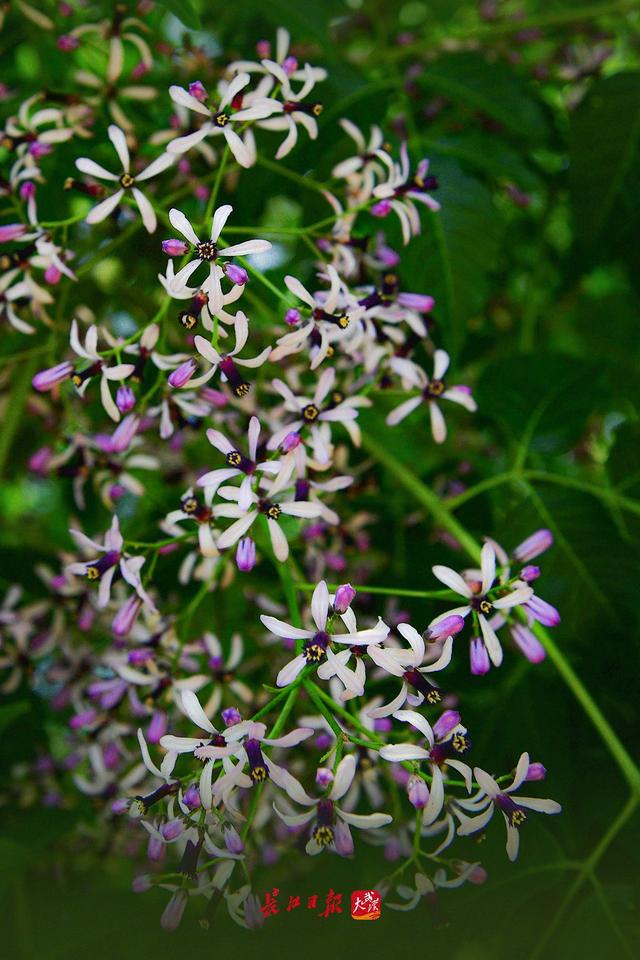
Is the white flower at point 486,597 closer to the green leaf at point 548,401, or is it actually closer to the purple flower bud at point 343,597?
the purple flower bud at point 343,597

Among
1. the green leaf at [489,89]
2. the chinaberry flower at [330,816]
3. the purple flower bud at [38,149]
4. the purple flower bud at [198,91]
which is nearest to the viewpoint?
the chinaberry flower at [330,816]

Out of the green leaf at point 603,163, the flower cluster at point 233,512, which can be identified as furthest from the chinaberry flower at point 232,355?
the green leaf at point 603,163

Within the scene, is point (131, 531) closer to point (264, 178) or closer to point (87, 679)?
point (87, 679)

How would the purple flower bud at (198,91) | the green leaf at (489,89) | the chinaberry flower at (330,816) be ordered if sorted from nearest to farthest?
the chinaberry flower at (330,816), the purple flower bud at (198,91), the green leaf at (489,89)

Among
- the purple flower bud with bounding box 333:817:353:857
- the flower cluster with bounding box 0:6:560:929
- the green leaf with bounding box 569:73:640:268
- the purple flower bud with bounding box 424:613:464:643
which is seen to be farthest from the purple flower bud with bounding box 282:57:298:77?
the purple flower bud with bounding box 333:817:353:857

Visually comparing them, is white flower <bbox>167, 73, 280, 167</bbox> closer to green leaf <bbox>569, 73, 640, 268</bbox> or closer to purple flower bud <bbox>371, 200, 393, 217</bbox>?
purple flower bud <bbox>371, 200, 393, 217</bbox>

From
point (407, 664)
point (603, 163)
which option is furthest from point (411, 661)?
point (603, 163)

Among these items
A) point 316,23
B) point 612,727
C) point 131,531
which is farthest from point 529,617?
point 316,23

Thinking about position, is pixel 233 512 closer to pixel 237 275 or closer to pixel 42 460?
pixel 237 275
